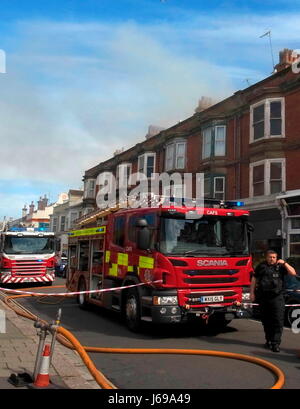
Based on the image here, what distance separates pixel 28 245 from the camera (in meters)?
18.2

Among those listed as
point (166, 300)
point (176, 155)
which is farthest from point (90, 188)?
point (166, 300)

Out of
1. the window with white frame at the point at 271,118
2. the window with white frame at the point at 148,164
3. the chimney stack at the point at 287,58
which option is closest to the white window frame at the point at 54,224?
the window with white frame at the point at 148,164

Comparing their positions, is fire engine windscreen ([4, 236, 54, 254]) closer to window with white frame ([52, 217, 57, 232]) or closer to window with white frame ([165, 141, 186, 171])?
window with white frame ([165, 141, 186, 171])

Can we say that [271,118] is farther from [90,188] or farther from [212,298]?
[90,188]

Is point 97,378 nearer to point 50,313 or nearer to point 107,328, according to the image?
point 107,328

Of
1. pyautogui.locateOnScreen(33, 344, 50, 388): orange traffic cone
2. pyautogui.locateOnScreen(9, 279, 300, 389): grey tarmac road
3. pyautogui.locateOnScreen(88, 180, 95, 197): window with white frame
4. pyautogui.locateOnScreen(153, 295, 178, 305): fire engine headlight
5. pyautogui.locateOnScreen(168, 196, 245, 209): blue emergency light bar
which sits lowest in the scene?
pyautogui.locateOnScreen(9, 279, 300, 389): grey tarmac road

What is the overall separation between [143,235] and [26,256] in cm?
1083

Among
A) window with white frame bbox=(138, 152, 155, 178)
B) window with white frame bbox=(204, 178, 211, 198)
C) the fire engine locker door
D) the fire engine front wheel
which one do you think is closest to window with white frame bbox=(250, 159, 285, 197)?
window with white frame bbox=(204, 178, 211, 198)

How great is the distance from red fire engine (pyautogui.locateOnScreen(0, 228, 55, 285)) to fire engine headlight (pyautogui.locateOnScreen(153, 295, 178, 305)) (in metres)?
10.9

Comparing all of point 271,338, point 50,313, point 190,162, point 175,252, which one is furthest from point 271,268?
point 190,162

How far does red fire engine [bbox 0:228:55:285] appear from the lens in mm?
17297

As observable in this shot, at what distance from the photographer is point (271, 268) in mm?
7527

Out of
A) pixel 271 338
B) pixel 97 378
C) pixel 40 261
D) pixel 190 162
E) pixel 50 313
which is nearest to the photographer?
pixel 97 378

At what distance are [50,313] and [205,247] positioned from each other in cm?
499
